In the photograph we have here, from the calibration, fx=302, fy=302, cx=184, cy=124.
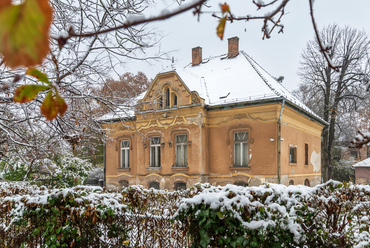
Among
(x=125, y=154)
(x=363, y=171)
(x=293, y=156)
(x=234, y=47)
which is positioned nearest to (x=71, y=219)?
(x=293, y=156)

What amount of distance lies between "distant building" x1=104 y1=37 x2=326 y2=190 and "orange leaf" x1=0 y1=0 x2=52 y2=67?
13406 mm

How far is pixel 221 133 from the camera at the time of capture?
16.4m

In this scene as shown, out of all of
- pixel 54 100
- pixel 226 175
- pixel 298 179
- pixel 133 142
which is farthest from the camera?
pixel 133 142

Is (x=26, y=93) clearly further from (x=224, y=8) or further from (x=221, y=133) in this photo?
(x=221, y=133)

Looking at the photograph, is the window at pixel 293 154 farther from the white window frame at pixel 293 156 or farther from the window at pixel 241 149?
the window at pixel 241 149

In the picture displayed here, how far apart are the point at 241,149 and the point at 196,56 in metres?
8.49

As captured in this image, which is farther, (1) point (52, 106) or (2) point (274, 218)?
(2) point (274, 218)

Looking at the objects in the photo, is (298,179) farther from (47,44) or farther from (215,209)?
(47,44)

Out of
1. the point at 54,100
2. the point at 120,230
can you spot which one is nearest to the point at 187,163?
the point at 120,230

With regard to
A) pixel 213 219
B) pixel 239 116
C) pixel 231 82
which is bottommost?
pixel 213 219

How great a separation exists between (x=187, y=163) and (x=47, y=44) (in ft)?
53.3

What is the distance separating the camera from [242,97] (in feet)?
52.5

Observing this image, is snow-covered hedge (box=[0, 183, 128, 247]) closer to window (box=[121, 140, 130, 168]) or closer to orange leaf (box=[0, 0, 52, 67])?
orange leaf (box=[0, 0, 52, 67])

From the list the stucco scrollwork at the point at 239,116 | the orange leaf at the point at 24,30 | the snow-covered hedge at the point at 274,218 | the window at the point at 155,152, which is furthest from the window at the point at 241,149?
the orange leaf at the point at 24,30
